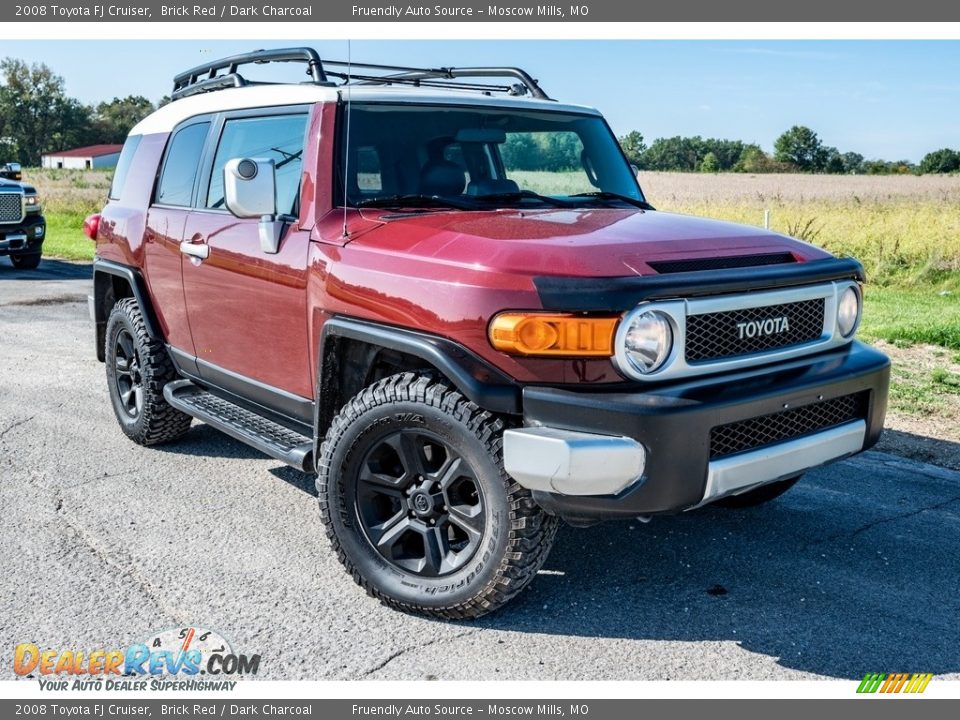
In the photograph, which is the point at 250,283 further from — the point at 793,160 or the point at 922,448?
the point at 793,160

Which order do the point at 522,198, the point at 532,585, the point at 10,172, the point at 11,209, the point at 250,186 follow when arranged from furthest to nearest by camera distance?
the point at 10,172 → the point at 11,209 → the point at 522,198 → the point at 250,186 → the point at 532,585

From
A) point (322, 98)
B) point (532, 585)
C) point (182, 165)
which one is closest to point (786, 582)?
point (532, 585)

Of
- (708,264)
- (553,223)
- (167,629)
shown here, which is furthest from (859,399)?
(167,629)

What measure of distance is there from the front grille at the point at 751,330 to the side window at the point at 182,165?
3.13 m

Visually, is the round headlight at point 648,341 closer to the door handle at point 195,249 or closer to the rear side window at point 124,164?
the door handle at point 195,249

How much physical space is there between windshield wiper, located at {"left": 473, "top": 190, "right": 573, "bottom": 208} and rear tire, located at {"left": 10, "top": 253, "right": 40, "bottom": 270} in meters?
14.1

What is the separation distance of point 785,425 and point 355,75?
2.91 metres

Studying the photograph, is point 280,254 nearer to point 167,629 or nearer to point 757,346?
point 167,629

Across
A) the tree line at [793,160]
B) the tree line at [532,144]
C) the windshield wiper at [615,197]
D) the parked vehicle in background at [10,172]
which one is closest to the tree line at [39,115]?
the tree line at [532,144]

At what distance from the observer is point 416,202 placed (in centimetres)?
425

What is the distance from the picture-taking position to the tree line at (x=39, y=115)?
106 meters

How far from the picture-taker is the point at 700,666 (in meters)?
3.29

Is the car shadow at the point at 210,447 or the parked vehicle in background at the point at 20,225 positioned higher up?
the parked vehicle in background at the point at 20,225

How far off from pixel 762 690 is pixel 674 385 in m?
1.04
